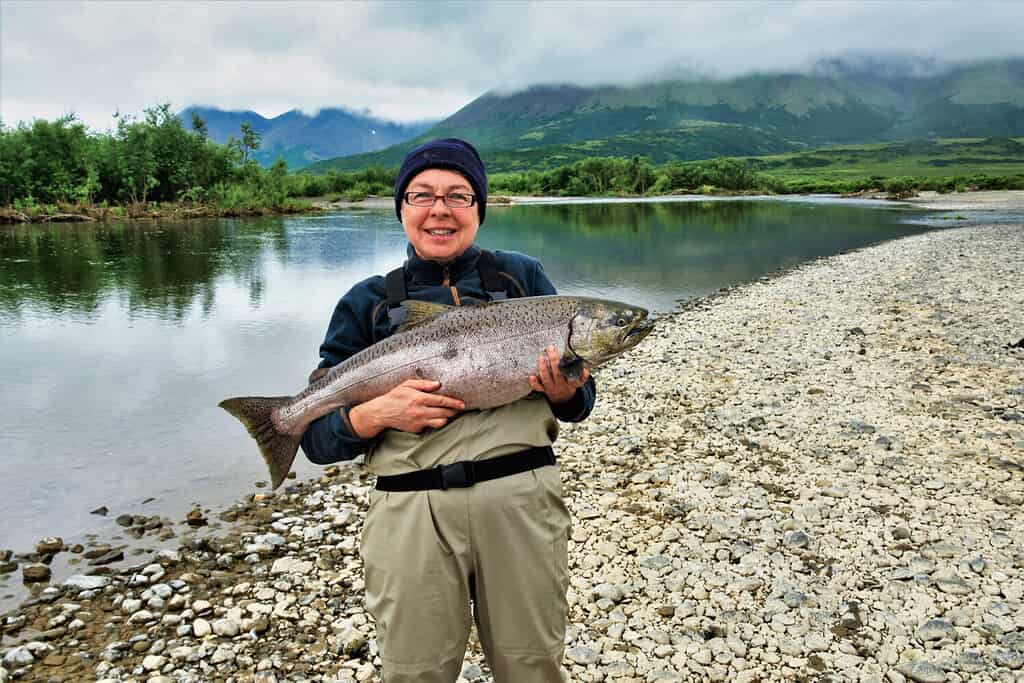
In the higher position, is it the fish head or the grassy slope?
the grassy slope

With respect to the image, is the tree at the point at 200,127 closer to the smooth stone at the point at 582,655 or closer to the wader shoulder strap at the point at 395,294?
the smooth stone at the point at 582,655

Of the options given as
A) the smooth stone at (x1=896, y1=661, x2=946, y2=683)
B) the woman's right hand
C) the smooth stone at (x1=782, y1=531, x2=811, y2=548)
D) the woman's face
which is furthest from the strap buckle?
the smooth stone at (x1=782, y1=531, x2=811, y2=548)

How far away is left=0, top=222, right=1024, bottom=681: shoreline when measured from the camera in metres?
4.67

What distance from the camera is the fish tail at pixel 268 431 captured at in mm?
3191

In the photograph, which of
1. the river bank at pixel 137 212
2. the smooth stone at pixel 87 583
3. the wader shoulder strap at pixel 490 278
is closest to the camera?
the wader shoulder strap at pixel 490 278

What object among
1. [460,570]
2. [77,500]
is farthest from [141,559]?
[460,570]

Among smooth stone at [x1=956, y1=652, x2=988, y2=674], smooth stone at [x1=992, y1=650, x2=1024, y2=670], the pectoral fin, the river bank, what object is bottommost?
smooth stone at [x1=956, y1=652, x2=988, y2=674]

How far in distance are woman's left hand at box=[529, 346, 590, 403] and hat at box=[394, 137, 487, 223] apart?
771 mm

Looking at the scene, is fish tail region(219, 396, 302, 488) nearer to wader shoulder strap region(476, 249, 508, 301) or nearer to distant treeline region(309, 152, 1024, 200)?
wader shoulder strap region(476, 249, 508, 301)

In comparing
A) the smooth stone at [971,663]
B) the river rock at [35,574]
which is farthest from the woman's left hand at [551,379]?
the river rock at [35,574]

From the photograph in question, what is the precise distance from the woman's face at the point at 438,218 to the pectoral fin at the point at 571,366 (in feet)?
2.27

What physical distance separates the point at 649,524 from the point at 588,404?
12.5 feet

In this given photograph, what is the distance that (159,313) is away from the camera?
21000 mm

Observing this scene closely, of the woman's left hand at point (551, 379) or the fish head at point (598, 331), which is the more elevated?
the fish head at point (598, 331)
